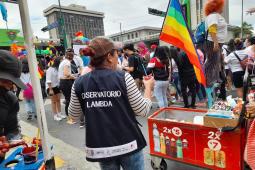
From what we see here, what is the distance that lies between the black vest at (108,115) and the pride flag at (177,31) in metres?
1.24

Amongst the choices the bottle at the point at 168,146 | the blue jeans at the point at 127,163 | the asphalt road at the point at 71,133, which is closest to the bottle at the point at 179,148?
the bottle at the point at 168,146

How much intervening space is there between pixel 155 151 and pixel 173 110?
2.12ft

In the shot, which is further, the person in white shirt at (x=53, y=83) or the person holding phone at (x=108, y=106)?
the person in white shirt at (x=53, y=83)

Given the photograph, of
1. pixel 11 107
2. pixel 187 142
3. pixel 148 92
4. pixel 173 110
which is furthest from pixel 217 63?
pixel 11 107

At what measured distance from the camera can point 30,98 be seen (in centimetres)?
656

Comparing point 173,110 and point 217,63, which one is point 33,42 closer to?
point 173,110

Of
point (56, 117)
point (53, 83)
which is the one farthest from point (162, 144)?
point (56, 117)

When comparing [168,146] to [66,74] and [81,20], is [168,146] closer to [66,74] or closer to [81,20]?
[66,74]

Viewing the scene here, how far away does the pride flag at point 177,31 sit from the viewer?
2.73 metres

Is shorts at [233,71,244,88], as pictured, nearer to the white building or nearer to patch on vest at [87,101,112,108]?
the white building

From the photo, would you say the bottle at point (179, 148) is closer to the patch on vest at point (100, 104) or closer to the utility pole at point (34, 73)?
the patch on vest at point (100, 104)

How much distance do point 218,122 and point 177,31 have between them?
114 centimetres

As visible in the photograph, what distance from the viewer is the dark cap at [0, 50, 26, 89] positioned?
165 cm

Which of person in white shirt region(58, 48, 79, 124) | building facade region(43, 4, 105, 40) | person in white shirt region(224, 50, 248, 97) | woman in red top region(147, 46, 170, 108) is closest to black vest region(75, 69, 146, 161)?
woman in red top region(147, 46, 170, 108)
